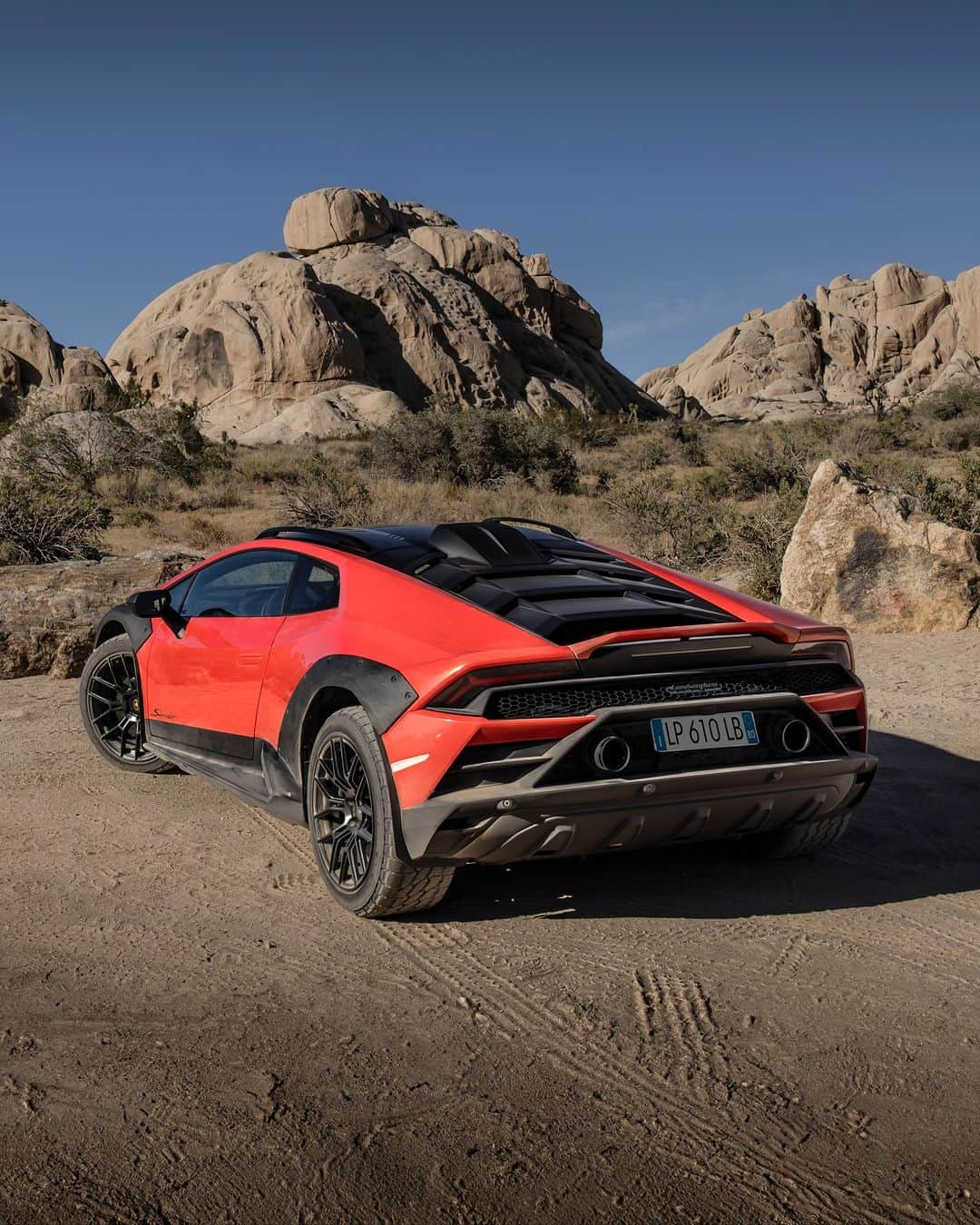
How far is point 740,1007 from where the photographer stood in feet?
10.9

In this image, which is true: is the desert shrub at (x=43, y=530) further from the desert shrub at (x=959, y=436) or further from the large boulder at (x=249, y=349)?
the large boulder at (x=249, y=349)

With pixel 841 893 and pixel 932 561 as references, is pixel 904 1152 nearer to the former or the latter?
pixel 841 893

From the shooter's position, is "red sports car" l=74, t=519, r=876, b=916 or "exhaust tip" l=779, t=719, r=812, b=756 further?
"exhaust tip" l=779, t=719, r=812, b=756

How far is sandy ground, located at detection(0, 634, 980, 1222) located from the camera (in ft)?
7.94

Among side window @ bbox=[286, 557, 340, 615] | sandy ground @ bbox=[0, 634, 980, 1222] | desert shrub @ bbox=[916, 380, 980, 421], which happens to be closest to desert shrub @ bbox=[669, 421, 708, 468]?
desert shrub @ bbox=[916, 380, 980, 421]

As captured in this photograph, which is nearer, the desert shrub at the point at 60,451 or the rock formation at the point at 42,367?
the desert shrub at the point at 60,451

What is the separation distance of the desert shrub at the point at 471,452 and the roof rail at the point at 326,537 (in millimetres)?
22948

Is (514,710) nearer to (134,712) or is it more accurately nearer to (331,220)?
(134,712)

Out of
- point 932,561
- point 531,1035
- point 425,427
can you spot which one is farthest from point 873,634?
point 425,427

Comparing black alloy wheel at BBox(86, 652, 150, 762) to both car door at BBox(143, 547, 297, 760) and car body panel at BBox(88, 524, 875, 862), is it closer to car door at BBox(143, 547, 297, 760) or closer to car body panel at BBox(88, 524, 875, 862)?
car door at BBox(143, 547, 297, 760)

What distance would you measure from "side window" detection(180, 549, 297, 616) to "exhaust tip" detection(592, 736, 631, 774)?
1708mm

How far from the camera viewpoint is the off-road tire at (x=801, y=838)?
4.69m

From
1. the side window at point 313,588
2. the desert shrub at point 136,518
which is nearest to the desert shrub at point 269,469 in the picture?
the desert shrub at point 136,518

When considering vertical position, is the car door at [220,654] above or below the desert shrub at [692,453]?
below
